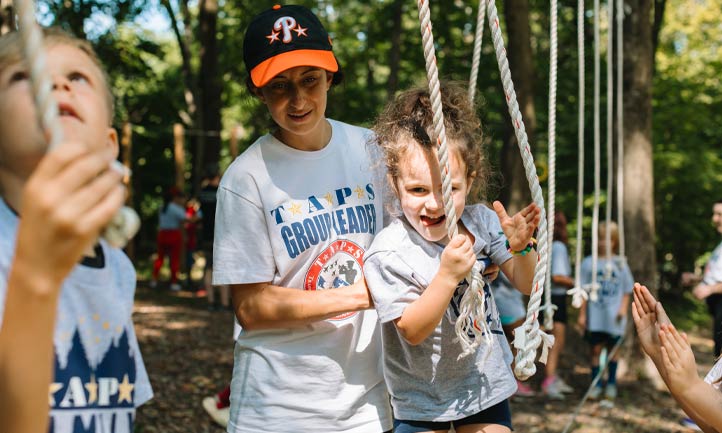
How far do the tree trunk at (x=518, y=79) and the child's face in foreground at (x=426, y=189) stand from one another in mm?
5060

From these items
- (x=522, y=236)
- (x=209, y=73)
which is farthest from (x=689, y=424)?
(x=209, y=73)

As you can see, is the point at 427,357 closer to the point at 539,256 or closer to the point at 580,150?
the point at 539,256

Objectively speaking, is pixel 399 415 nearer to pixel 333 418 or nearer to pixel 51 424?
pixel 333 418

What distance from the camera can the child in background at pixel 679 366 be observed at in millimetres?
1890

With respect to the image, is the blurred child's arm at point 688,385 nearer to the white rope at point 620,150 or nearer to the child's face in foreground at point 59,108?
the child's face in foreground at point 59,108

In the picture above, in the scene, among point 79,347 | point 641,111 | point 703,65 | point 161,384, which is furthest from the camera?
point 703,65

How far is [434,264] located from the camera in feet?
6.16

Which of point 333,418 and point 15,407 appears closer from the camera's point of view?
point 15,407

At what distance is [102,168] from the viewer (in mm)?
758

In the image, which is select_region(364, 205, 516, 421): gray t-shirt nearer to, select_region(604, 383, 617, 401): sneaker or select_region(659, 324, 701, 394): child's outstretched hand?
select_region(659, 324, 701, 394): child's outstretched hand

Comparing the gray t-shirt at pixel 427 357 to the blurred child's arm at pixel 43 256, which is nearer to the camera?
the blurred child's arm at pixel 43 256

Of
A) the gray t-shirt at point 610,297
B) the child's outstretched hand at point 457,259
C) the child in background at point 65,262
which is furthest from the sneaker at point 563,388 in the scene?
the child in background at point 65,262

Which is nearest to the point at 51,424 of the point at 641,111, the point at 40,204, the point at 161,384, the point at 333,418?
the point at 40,204

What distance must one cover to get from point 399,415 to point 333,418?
0.18 metres
